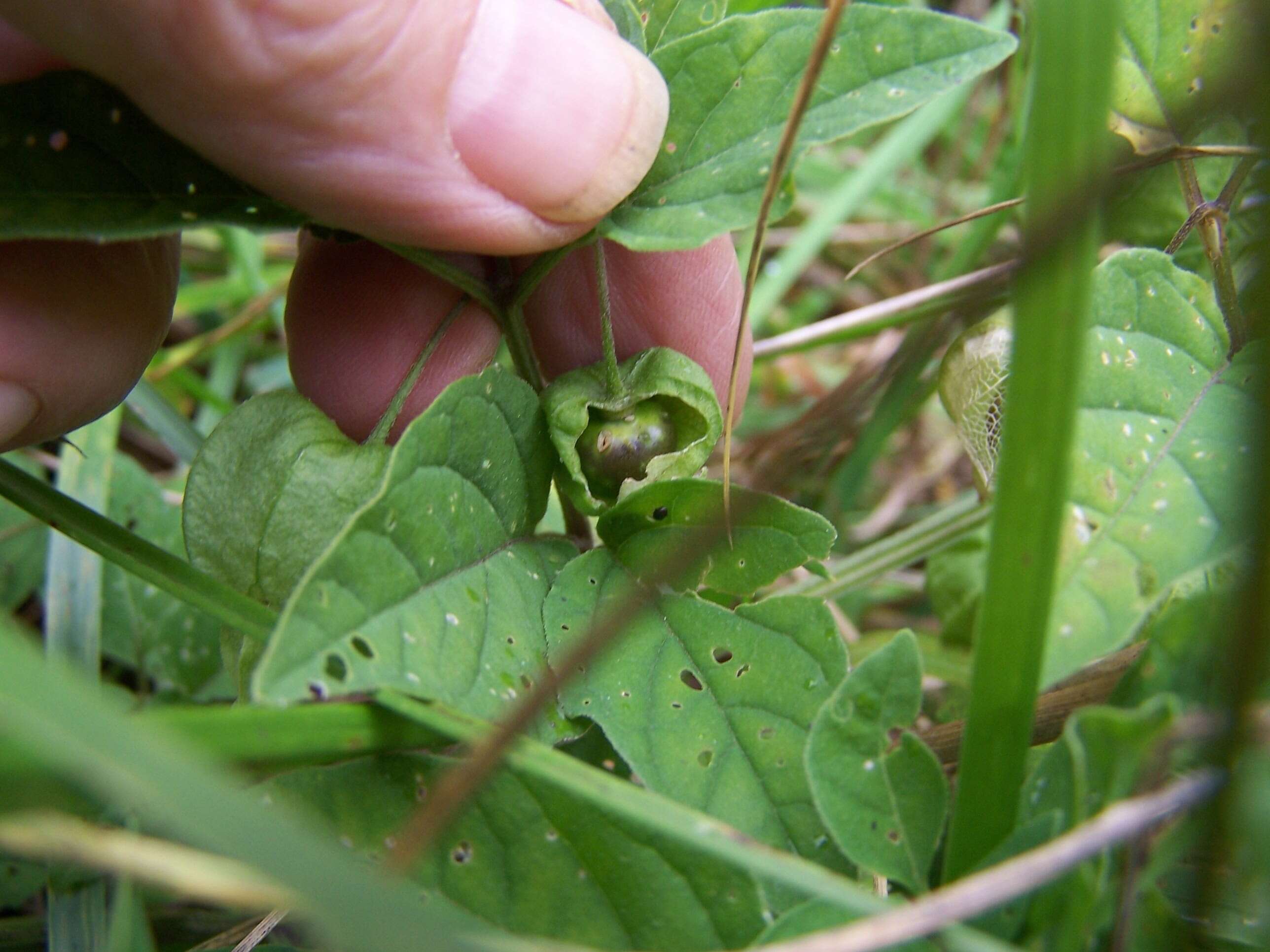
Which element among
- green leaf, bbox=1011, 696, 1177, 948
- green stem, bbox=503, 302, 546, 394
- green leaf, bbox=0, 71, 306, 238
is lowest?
green leaf, bbox=1011, 696, 1177, 948

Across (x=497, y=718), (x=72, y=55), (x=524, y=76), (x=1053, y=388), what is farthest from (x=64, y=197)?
(x=1053, y=388)

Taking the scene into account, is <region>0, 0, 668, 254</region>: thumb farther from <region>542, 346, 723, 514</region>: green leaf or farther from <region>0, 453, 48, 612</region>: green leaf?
<region>0, 453, 48, 612</region>: green leaf

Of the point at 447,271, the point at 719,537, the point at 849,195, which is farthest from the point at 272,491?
the point at 849,195

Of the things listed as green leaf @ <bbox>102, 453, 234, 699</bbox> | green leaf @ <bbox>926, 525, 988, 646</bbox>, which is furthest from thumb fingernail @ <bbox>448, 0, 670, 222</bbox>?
green leaf @ <bbox>102, 453, 234, 699</bbox>

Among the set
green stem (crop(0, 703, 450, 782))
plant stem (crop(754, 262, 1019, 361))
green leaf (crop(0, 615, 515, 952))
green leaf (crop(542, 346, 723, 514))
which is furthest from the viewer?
plant stem (crop(754, 262, 1019, 361))

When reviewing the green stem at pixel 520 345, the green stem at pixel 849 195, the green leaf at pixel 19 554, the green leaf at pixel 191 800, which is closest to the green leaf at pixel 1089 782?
the green leaf at pixel 191 800

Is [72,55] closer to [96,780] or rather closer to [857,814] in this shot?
[96,780]

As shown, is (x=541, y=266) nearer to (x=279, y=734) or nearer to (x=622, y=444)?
(x=622, y=444)

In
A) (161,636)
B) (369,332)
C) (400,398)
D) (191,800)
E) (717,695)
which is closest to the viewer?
(191,800)
